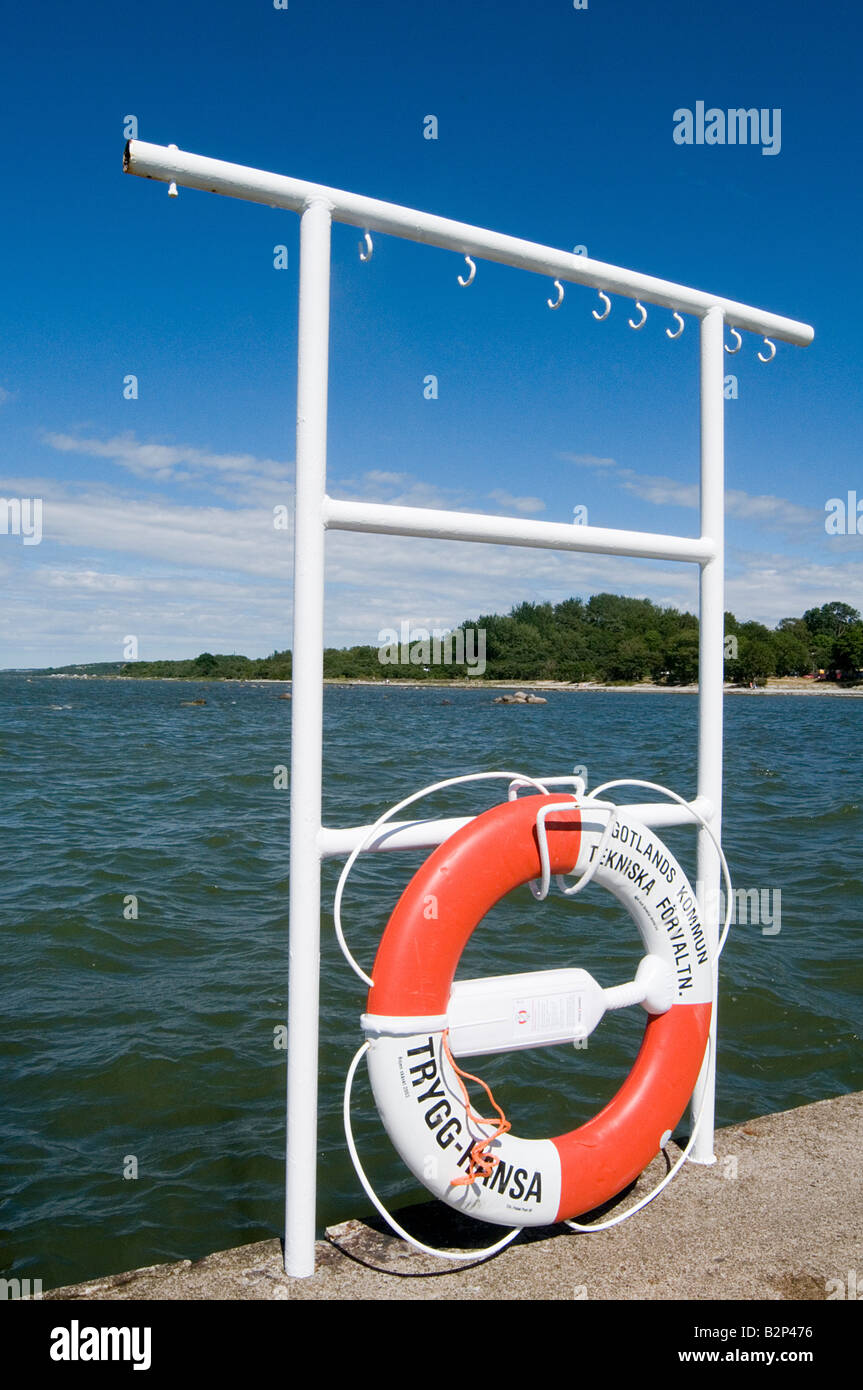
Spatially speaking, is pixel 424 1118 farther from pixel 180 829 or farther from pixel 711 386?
pixel 180 829

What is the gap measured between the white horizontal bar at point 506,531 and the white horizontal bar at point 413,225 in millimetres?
475

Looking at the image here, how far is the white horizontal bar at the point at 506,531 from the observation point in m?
1.58

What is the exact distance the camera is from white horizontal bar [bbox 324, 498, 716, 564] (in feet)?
5.19

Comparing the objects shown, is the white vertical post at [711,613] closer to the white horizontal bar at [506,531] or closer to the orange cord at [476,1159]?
the white horizontal bar at [506,531]

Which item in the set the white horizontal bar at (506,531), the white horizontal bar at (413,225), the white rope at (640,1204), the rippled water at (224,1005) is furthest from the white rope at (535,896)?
the rippled water at (224,1005)

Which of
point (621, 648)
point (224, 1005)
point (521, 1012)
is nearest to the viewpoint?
point (521, 1012)

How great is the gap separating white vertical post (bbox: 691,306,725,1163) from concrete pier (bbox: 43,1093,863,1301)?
0.20 meters

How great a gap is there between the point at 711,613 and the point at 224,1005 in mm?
3250

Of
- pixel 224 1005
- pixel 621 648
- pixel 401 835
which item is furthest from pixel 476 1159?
pixel 621 648

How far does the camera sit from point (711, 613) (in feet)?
6.41

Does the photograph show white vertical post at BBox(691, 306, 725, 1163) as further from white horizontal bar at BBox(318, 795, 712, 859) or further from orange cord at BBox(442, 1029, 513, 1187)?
orange cord at BBox(442, 1029, 513, 1187)

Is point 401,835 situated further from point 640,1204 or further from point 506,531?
point 640,1204

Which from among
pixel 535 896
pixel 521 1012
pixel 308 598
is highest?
pixel 308 598
